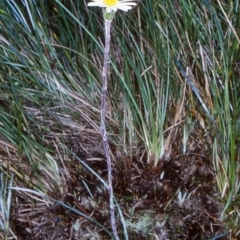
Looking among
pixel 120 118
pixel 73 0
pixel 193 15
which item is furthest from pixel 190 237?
pixel 73 0

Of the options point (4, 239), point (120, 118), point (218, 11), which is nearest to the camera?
point (4, 239)

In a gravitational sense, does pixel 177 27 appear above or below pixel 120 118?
above

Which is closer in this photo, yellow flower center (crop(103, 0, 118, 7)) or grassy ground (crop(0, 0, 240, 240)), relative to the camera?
yellow flower center (crop(103, 0, 118, 7))

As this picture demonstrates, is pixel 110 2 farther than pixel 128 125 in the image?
No

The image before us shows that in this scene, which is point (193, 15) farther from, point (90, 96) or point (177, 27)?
point (90, 96)

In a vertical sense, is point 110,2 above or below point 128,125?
above

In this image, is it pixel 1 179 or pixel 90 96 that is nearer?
pixel 1 179

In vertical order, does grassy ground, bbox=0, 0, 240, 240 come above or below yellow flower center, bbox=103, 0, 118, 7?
below

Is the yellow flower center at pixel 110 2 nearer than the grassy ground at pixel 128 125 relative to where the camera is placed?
Yes
